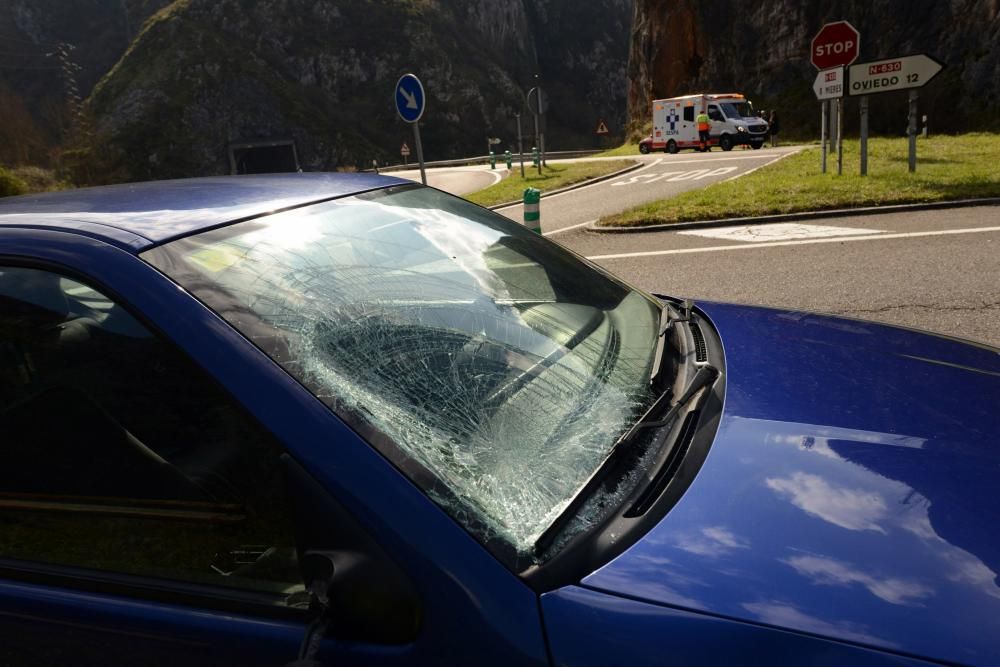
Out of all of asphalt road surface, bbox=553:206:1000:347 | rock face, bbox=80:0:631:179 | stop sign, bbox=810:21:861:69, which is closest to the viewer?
asphalt road surface, bbox=553:206:1000:347

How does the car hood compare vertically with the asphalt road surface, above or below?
above

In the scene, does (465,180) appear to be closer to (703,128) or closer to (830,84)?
(703,128)

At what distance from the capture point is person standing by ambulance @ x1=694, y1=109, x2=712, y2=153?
29.0 meters

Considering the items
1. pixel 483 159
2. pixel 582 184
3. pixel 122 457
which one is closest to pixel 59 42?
pixel 483 159

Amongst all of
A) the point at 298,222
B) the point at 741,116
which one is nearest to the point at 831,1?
the point at 741,116

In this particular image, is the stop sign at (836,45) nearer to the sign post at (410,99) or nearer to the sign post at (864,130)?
the sign post at (864,130)

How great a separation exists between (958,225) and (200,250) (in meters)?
8.39

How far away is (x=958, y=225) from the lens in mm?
7672

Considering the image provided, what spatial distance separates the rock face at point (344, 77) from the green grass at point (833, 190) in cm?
6111

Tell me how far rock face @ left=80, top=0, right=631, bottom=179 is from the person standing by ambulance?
159 feet

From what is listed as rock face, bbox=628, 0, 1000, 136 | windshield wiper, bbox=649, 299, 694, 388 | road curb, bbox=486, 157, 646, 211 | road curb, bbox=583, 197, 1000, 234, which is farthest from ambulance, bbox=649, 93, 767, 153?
windshield wiper, bbox=649, 299, 694, 388

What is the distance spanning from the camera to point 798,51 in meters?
36.3

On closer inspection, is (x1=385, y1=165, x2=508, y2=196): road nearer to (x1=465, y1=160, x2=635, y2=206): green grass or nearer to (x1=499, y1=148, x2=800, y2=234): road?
(x1=465, y1=160, x2=635, y2=206): green grass

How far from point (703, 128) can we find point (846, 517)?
99.5ft
